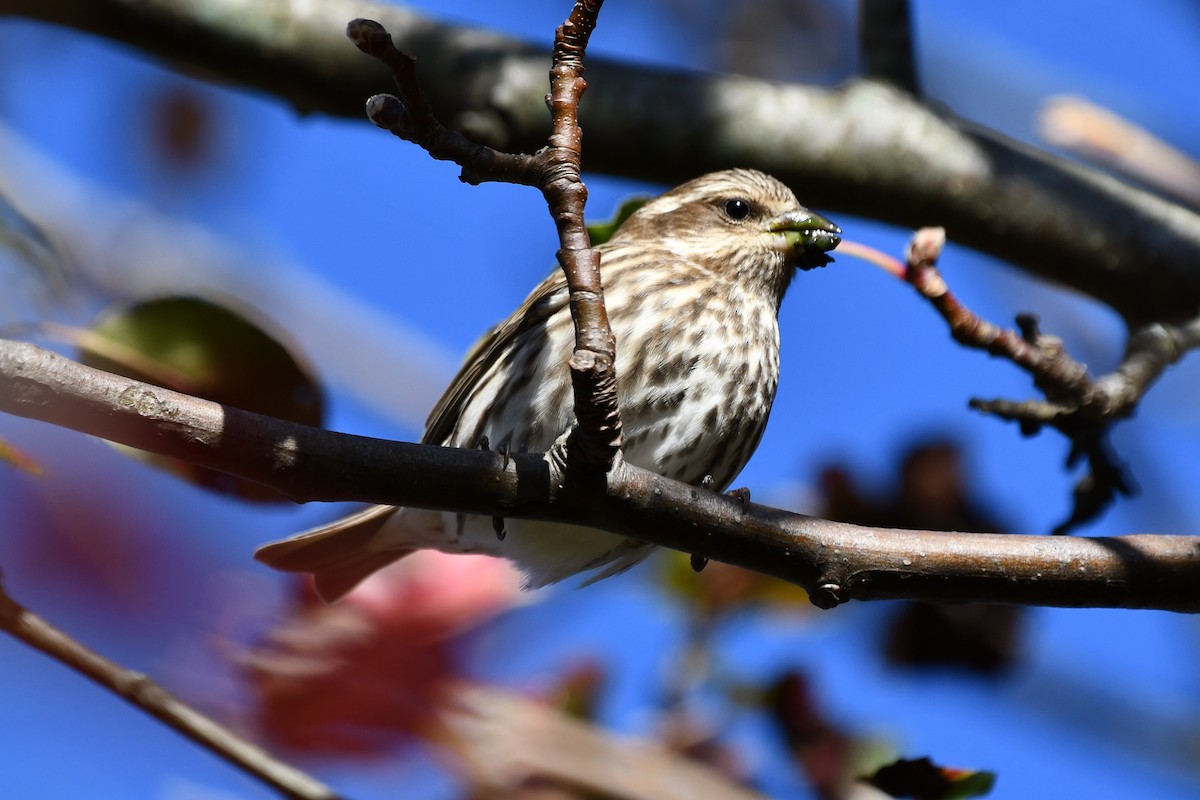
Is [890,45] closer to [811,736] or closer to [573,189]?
[811,736]

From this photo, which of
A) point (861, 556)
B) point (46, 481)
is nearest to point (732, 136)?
point (861, 556)

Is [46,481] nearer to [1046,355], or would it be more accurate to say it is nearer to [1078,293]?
[1046,355]

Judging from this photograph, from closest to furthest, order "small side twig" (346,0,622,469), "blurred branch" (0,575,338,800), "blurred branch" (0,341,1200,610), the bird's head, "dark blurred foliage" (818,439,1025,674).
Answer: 1. "blurred branch" (0,575,338,800)
2. "blurred branch" (0,341,1200,610)
3. "small side twig" (346,0,622,469)
4. "dark blurred foliage" (818,439,1025,674)
5. the bird's head

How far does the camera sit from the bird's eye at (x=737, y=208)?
4531 mm

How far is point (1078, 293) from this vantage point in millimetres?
4719

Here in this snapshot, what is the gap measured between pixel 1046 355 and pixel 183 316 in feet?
7.22

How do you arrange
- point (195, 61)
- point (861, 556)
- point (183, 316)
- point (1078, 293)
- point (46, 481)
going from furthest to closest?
point (1078, 293)
point (195, 61)
point (183, 316)
point (861, 556)
point (46, 481)

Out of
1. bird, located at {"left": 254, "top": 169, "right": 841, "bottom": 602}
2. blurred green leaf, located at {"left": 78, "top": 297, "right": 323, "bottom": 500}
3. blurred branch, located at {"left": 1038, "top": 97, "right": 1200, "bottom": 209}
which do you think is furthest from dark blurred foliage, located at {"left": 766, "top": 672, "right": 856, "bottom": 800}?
blurred branch, located at {"left": 1038, "top": 97, "right": 1200, "bottom": 209}

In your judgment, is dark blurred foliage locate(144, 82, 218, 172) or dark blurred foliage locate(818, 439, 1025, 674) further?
dark blurred foliage locate(144, 82, 218, 172)

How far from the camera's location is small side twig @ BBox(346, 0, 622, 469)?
2471 mm

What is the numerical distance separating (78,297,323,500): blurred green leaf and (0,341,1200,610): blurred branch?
772 millimetres

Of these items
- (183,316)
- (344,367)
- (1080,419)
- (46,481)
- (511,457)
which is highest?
(344,367)

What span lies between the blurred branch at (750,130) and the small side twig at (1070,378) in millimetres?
532

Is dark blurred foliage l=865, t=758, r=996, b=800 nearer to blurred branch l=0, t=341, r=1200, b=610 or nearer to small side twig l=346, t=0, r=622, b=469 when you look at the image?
blurred branch l=0, t=341, r=1200, b=610
